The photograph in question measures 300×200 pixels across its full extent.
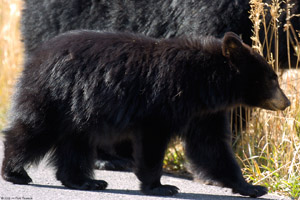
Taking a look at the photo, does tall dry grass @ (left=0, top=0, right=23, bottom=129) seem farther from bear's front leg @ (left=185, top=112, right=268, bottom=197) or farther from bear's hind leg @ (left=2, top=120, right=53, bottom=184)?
bear's front leg @ (left=185, top=112, right=268, bottom=197)

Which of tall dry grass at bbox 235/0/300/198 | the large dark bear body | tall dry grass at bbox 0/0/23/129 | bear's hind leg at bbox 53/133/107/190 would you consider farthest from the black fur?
tall dry grass at bbox 0/0/23/129

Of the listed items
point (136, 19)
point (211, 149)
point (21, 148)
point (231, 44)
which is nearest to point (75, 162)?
point (21, 148)

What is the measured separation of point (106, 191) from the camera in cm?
499

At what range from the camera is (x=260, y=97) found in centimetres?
512

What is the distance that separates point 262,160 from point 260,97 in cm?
96

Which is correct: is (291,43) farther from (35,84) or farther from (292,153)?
(35,84)

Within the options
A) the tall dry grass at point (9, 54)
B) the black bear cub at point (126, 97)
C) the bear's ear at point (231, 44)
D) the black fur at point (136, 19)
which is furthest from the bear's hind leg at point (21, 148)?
the tall dry grass at point (9, 54)

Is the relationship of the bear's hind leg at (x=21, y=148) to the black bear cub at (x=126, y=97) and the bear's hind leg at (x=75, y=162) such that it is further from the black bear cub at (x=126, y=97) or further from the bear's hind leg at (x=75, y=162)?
the bear's hind leg at (x=75, y=162)

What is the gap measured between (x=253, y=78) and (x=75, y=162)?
1.63 meters

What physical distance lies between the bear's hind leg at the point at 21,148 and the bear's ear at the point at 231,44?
1.60 m

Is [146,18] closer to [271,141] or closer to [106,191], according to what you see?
[271,141]

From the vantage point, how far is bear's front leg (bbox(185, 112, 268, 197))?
5.19 metres

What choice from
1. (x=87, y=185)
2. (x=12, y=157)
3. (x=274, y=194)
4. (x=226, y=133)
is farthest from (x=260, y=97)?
(x=12, y=157)

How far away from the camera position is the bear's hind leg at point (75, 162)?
4.96 meters
